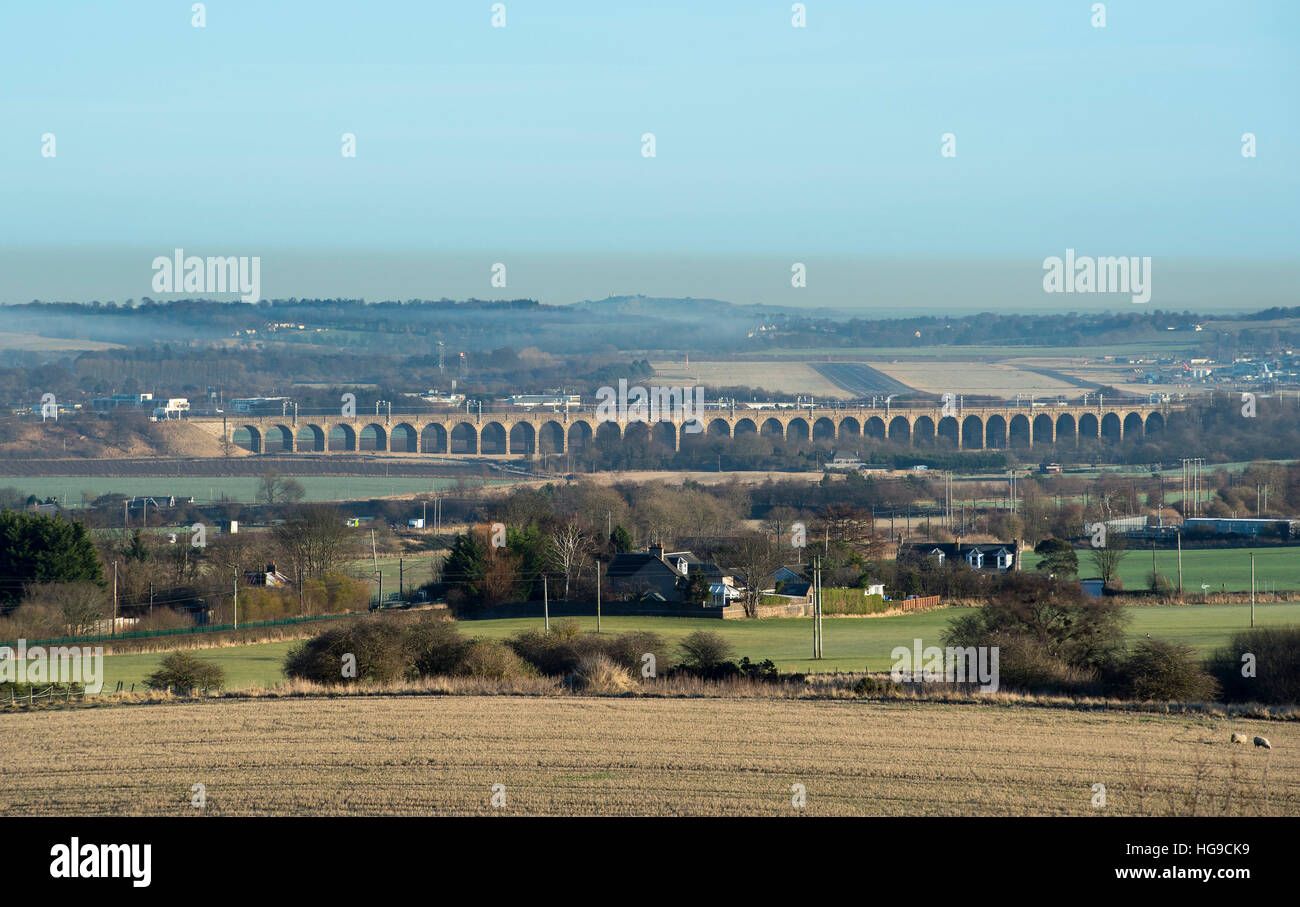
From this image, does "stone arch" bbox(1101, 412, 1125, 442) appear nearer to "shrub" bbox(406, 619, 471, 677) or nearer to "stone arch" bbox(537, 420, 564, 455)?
"stone arch" bbox(537, 420, 564, 455)

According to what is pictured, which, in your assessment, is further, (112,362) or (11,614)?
(112,362)

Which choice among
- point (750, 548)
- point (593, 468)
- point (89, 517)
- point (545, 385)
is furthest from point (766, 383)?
point (750, 548)

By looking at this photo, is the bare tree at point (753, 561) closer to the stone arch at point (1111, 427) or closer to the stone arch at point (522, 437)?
the stone arch at point (522, 437)

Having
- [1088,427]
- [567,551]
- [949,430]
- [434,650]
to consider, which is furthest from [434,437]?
[434,650]

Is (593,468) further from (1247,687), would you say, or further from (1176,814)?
→ (1176,814)

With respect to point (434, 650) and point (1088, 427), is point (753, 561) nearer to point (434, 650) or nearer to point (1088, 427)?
point (434, 650)

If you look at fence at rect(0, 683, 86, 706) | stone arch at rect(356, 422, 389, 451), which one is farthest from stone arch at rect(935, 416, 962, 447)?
fence at rect(0, 683, 86, 706)
